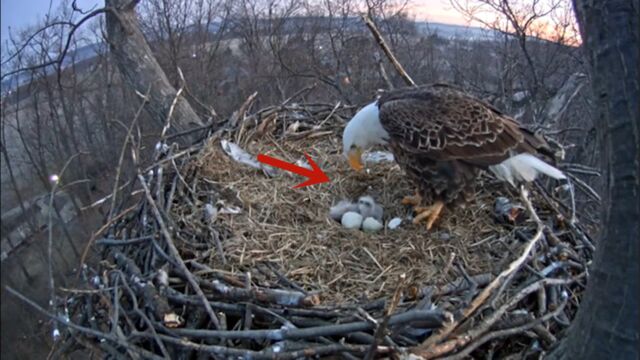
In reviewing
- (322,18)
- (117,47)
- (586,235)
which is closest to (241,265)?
(586,235)

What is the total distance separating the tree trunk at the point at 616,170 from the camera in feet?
3.33

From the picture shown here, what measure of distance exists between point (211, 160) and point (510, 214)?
173 cm

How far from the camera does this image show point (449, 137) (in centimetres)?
246

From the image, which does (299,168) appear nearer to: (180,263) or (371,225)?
(371,225)

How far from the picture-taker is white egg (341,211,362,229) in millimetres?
2691

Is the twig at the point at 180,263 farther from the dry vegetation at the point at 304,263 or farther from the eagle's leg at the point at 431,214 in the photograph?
the eagle's leg at the point at 431,214

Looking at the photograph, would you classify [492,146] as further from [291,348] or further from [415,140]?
[291,348]

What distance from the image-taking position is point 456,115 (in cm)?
249

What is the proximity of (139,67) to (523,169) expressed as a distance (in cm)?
290

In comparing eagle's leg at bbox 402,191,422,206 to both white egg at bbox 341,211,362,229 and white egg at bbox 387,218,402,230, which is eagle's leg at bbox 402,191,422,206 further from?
white egg at bbox 341,211,362,229

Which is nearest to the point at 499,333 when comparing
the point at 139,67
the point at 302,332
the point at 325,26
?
the point at 302,332

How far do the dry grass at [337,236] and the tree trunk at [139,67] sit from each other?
0.74 m

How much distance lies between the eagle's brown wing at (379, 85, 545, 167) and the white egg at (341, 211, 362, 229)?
0.46 metres

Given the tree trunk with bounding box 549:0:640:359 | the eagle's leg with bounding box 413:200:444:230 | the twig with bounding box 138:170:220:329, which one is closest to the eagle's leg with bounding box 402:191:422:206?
the eagle's leg with bounding box 413:200:444:230
